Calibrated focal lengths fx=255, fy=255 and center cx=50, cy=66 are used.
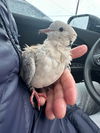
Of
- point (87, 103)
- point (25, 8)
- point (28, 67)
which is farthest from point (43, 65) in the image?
point (25, 8)

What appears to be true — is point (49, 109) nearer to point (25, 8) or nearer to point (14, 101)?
point (14, 101)

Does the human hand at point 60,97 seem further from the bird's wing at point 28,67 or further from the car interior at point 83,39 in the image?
the car interior at point 83,39

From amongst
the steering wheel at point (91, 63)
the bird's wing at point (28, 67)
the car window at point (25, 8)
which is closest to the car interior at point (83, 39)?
the steering wheel at point (91, 63)

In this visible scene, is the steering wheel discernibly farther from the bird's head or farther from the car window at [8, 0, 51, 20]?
the car window at [8, 0, 51, 20]

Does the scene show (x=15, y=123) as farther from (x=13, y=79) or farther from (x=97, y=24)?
(x=97, y=24)

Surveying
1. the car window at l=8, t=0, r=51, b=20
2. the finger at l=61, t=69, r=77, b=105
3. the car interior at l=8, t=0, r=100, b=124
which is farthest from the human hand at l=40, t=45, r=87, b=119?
the car window at l=8, t=0, r=51, b=20
